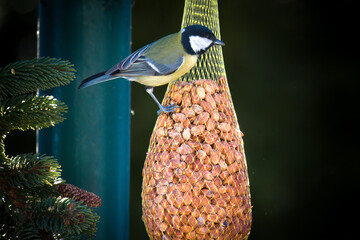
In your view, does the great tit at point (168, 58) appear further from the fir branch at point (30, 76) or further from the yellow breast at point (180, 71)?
the fir branch at point (30, 76)

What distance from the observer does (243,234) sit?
3.92 feet

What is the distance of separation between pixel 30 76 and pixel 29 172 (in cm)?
19

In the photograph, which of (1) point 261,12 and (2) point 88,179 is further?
(1) point 261,12

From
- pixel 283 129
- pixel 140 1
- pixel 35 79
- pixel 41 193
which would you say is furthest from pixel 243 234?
pixel 140 1

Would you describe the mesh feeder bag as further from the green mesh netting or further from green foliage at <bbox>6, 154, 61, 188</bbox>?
green foliage at <bbox>6, 154, 61, 188</bbox>

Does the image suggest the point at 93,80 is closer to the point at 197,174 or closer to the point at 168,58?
the point at 168,58

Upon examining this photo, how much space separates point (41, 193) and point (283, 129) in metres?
1.76

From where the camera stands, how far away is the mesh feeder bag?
44.7 inches

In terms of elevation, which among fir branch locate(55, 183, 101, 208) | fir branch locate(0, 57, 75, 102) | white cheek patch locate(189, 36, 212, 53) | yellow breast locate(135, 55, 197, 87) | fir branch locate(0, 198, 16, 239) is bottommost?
fir branch locate(0, 198, 16, 239)

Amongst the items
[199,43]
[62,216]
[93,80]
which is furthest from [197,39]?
[62,216]

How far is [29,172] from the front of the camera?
2.92 feet

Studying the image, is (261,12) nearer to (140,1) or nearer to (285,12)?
(285,12)

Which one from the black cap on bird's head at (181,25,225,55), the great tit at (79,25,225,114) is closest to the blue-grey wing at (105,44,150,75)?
the great tit at (79,25,225,114)

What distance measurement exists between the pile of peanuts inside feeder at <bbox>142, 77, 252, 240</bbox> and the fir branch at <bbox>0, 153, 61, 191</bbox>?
1.06 feet
